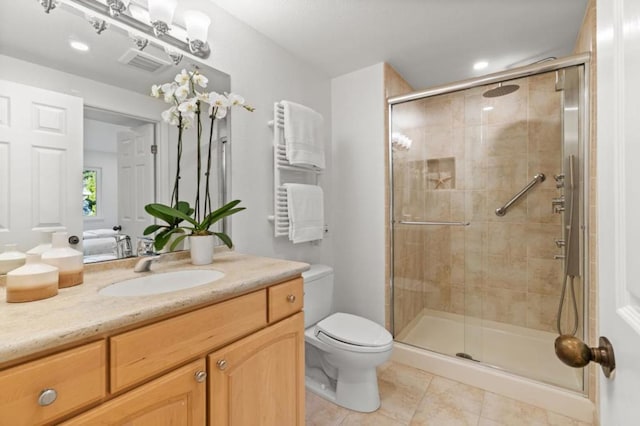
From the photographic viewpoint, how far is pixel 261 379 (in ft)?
3.33

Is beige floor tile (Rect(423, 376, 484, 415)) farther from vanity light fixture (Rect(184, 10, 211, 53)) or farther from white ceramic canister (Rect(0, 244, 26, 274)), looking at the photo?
vanity light fixture (Rect(184, 10, 211, 53))

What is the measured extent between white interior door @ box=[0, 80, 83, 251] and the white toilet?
124 centimetres

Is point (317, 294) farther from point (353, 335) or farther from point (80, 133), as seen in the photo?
point (80, 133)

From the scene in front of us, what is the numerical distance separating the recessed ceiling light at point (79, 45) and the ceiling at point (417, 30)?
0.71m

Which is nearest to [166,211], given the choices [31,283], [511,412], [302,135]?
[31,283]

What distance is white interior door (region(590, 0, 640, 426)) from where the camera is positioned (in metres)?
0.38

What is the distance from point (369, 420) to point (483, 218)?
175 cm

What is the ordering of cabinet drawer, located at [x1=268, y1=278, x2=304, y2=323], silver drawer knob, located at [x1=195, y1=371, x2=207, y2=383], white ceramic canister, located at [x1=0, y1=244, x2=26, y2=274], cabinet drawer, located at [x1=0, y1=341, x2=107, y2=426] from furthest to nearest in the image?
cabinet drawer, located at [x1=268, y1=278, x2=304, y2=323] < white ceramic canister, located at [x1=0, y1=244, x2=26, y2=274] < silver drawer knob, located at [x1=195, y1=371, x2=207, y2=383] < cabinet drawer, located at [x1=0, y1=341, x2=107, y2=426]

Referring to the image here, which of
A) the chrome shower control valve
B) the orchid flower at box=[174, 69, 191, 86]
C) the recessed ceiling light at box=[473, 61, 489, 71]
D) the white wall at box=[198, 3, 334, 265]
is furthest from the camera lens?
the recessed ceiling light at box=[473, 61, 489, 71]

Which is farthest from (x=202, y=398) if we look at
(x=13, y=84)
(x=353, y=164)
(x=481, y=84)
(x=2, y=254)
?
(x=481, y=84)

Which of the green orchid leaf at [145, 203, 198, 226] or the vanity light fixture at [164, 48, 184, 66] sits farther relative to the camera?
the vanity light fixture at [164, 48, 184, 66]

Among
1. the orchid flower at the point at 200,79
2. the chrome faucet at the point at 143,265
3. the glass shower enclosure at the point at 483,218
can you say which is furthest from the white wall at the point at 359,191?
the chrome faucet at the point at 143,265

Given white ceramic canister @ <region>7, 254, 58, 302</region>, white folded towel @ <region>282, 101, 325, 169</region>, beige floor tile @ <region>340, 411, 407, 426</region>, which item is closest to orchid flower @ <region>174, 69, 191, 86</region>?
white folded towel @ <region>282, 101, 325, 169</region>

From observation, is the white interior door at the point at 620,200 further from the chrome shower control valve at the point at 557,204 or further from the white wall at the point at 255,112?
the chrome shower control valve at the point at 557,204
